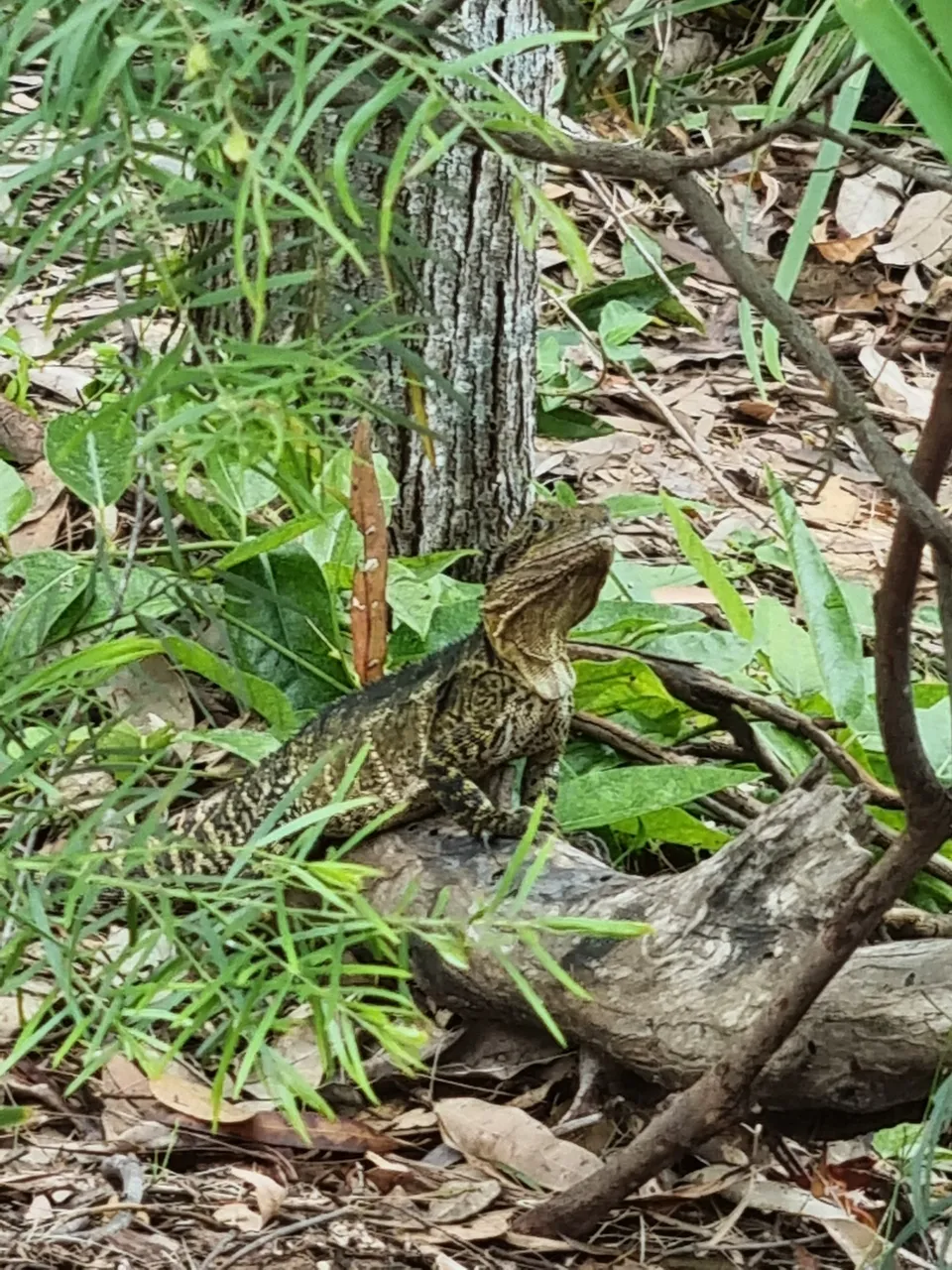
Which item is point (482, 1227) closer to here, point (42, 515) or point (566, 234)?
point (566, 234)

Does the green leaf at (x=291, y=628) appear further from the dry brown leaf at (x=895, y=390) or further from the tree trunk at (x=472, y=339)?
the dry brown leaf at (x=895, y=390)

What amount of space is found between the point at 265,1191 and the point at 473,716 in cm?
107

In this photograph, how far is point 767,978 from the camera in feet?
7.34

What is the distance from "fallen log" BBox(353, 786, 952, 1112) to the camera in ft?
7.23

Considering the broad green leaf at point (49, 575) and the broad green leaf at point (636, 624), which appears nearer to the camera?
the broad green leaf at point (49, 575)

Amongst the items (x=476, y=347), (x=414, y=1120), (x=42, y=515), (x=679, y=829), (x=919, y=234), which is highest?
(x=919, y=234)

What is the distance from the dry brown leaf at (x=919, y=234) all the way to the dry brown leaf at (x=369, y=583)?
3691 mm

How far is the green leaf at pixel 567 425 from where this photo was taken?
4.84 m

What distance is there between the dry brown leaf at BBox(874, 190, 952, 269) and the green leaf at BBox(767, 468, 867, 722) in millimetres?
3061

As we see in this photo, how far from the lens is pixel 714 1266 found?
2.20m

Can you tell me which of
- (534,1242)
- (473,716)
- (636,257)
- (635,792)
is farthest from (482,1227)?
(636,257)

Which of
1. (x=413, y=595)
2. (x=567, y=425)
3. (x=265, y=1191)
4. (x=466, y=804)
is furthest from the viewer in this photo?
(x=567, y=425)

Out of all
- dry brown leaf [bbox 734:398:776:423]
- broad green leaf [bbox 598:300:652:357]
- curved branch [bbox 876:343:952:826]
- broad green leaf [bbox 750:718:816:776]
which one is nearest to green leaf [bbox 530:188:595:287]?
curved branch [bbox 876:343:952:826]

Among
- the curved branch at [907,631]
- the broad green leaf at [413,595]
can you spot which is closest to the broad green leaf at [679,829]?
the broad green leaf at [413,595]
